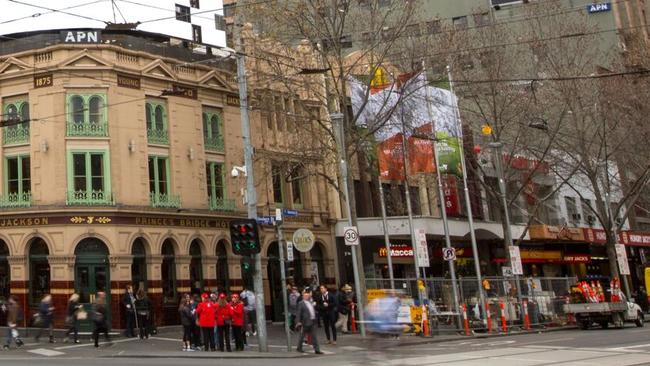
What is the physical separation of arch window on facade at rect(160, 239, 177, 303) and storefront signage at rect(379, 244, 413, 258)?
39.6 ft

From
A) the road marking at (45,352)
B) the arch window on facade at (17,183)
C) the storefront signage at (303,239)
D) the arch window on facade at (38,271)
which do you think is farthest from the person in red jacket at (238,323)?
the arch window on facade at (17,183)

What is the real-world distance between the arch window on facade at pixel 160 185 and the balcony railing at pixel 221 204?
192 cm

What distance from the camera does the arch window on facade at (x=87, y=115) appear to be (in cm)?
2734

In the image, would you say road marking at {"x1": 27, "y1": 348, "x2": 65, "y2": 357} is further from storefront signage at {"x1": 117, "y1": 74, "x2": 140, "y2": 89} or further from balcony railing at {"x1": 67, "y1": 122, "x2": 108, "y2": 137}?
storefront signage at {"x1": 117, "y1": 74, "x2": 140, "y2": 89}

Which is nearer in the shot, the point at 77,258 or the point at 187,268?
the point at 77,258

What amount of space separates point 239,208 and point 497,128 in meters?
12.5

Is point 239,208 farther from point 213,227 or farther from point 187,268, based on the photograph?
point 187,268

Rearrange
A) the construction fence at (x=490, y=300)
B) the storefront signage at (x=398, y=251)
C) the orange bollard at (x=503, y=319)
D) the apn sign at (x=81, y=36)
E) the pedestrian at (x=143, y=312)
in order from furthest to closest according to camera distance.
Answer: the storefront signage at (x=398, y=251) → the apn sign at (x=81, y=36) → the orange bollard at (x=503, y=319) → the construction fence at (x=490, y=300) → the pedestrian at (x=143, y=312)

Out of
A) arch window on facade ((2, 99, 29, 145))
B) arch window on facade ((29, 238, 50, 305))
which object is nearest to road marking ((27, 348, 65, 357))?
arch window on facade ((29, 238, 50, 305))

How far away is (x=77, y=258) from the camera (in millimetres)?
26641

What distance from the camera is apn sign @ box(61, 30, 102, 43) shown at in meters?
28.1

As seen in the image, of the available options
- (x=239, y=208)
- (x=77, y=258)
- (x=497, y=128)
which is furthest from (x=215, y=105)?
(x=497, y=128)

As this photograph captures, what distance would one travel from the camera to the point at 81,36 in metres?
28.2

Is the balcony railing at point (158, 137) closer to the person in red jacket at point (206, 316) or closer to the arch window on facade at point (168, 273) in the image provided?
the arch window on facade at point (168, 273)
